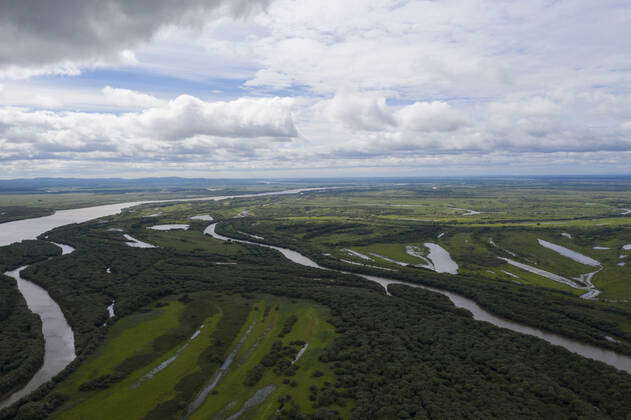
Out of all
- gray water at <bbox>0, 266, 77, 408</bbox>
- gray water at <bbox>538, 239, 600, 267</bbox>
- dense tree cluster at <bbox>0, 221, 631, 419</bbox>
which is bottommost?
gray water at <bbox>538, 239, 600, 267</bbox>

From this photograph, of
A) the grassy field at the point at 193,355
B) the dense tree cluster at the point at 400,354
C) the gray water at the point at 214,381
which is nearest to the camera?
the dense tree cluster at the point at 400,354

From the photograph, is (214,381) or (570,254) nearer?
(214,381)

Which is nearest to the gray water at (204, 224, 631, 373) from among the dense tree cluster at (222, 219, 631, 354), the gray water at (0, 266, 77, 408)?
the dense tree cluster at (222, 219, 631, 354)

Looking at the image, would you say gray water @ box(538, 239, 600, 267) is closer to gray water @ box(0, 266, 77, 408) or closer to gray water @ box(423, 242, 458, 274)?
gray water @ box(423, 242, 458, 274)

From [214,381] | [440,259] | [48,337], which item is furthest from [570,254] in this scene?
[48,337]

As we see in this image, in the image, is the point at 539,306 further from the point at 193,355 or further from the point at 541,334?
the point at 193,355

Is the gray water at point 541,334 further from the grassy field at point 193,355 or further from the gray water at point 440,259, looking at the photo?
the grassy field at point 193,355

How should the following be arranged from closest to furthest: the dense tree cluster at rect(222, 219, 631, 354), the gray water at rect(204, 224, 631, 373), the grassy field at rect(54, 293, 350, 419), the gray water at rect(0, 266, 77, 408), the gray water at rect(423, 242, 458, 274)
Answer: the grassy field at rect(54, 293, 350, 419) < the gray water at rect(0, 266, 77, 408) < the gray water at rect(204, 224, 631, 373) < the dense tree cluster at rect(222, 219, 631, 354) < the gray water at rect(423, 242, 458, 274)

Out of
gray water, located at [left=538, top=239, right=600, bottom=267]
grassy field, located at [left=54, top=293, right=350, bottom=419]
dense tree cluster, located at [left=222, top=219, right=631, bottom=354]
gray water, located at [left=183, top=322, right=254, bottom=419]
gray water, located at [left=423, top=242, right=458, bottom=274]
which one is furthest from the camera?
gray water, located at [left=538, top=239, right=600, bottom=267]

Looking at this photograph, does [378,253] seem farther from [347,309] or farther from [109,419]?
[109,419]

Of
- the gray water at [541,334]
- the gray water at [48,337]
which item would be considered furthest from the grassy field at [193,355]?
the gray water at [541,334]

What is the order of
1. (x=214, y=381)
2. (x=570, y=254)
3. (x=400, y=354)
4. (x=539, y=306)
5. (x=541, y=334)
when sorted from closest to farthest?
(x=214, y=381) → (x=400, y=354) → (x=541, y=334) → (x=539, y=306) → (x=570, y=254)
